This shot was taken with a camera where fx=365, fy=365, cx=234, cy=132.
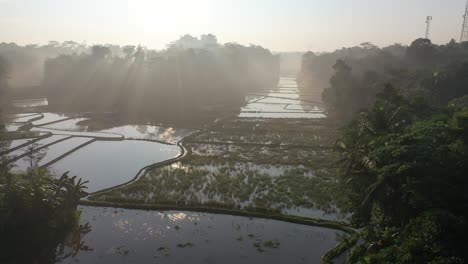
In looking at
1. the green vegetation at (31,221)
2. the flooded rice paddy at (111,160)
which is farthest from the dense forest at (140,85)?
the green vegetation at (31,221)

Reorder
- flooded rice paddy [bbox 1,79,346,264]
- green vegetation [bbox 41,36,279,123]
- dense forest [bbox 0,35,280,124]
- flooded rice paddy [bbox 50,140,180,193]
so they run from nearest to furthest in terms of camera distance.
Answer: flooded rice paddy [bbox 1,79,346,264], flooded rice paddy [bbox 50,140,180,193], green vegetation [bbox 41,36,279,123], dense forest [bbox 0,35,280,124]

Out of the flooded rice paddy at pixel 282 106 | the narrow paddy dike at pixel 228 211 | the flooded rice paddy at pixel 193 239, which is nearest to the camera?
the flooded rice paddy at pixel 193 239

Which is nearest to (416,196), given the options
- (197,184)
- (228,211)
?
(228,211)

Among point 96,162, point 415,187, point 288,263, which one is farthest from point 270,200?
point 96,162

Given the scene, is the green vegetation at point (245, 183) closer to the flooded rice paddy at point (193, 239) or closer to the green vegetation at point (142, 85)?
the flooded rice paddy at point (193, 239)

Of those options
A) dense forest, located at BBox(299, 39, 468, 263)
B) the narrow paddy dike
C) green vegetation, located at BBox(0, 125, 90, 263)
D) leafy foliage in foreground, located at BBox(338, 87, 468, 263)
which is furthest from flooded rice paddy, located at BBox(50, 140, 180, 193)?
leafy foliage in foreground, located at BBox(338, 87, 468, 263)

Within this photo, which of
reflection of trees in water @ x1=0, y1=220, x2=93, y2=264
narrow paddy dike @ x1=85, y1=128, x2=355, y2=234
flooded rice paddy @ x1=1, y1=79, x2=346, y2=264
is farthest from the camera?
narrow paddy dike @ x1=85, y1=128, x2=355, y2=234

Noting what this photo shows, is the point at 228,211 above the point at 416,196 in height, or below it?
below

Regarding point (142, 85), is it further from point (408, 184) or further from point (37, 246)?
point (408, 184)

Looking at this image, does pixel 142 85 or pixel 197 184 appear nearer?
A: pixel 197 184

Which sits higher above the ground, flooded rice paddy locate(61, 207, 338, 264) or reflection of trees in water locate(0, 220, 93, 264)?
reflection of trees in water locate(0, 220, 93, 264)

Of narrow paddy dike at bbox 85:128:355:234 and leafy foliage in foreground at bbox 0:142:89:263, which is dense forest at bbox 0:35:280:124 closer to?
narrow paddy dike at bbox 85:128:355:234

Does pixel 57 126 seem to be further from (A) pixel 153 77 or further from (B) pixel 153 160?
(A) pixel 153 77
